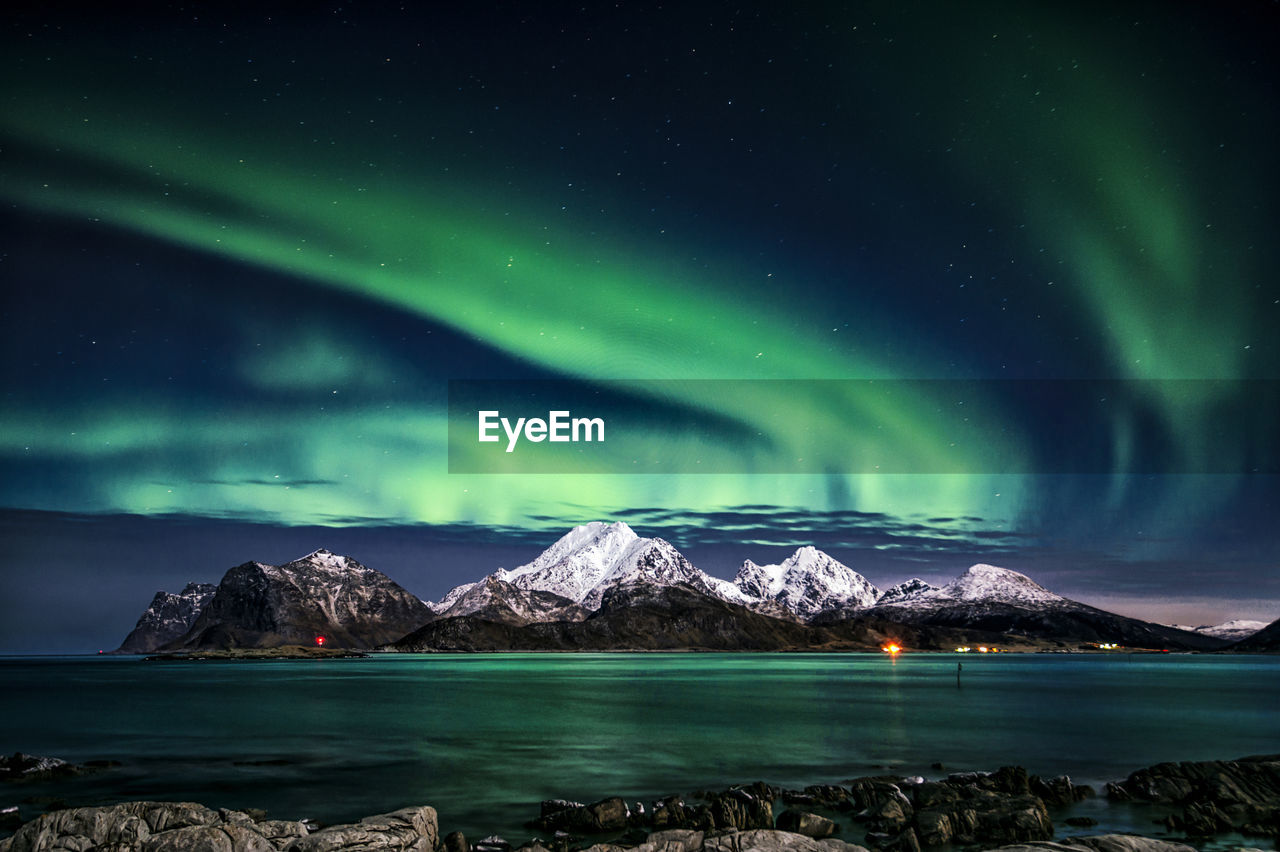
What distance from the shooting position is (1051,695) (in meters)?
101

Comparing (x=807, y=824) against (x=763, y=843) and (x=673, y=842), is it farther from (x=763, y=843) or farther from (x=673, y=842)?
(x=673, y=842)

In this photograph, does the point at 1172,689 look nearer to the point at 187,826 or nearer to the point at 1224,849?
the point at 1224,849

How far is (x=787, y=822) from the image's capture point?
920 inches

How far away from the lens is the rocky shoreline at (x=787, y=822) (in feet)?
59.6

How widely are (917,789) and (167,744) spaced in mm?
43074

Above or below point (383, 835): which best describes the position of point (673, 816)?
below

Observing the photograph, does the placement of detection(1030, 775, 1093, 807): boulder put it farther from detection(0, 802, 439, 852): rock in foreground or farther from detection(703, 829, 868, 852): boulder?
detection(0, 802, 439, 852): rock in foreground

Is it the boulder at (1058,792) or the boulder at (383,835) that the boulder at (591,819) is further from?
the boulder at (1058,792)

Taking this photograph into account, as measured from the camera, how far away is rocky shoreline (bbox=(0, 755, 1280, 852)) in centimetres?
1816

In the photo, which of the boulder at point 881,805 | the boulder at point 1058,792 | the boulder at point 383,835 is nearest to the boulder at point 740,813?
the boulder at point 881,805

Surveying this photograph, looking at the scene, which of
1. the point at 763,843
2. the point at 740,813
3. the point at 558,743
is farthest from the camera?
the point at 558,743

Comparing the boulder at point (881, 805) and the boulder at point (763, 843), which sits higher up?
the boulder at point (763, 843)

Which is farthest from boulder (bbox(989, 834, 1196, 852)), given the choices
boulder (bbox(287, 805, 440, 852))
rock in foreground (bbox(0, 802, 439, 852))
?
rock in foreground (bbox(0, 802, 439, 852))

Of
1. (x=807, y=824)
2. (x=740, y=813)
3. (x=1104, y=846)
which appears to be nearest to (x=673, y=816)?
(x=740, y=813)
